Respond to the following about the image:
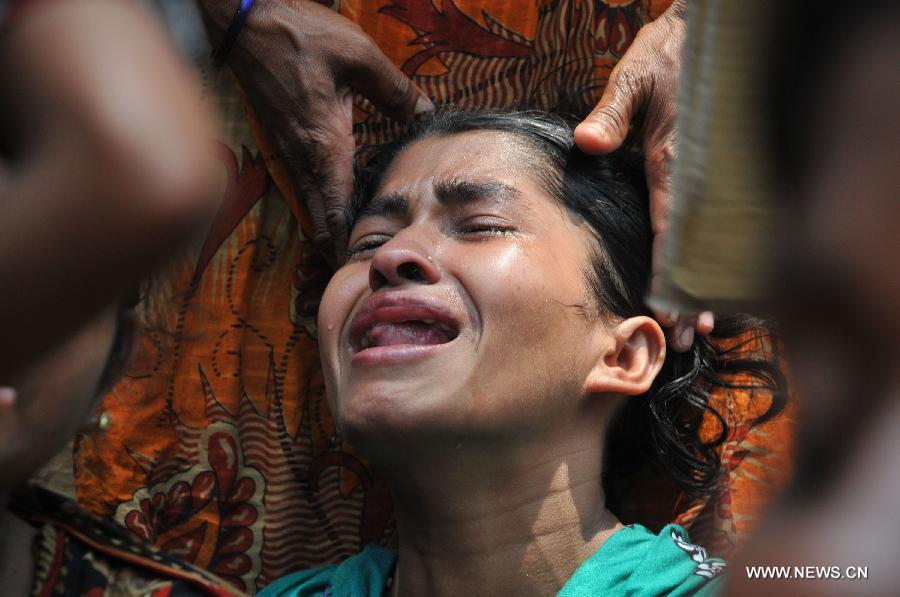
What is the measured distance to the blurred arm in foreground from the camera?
35.9 inches

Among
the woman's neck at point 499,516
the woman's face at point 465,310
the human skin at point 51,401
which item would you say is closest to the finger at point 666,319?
the woman's face at point 465,310

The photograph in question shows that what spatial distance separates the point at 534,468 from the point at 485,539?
168 mm

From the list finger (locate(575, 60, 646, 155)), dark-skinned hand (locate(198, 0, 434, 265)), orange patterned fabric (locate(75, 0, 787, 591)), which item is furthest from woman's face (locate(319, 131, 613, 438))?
orange patterned fabric (locate(75, 0, 787, 591))

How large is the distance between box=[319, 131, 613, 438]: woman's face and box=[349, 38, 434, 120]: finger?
1.30ft

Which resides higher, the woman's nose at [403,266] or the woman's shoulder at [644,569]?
the woman's nose at [403,266]

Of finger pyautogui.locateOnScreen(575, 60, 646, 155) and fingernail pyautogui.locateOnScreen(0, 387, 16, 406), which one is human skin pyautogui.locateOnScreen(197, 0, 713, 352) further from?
fingernail pyautogui.locateOnScreen(0, 387, 16, 406)

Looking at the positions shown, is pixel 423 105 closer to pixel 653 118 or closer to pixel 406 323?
pixel 653 118

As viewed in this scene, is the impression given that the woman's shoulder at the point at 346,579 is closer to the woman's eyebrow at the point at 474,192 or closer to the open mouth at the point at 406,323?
the open mouth at the point at 406,323

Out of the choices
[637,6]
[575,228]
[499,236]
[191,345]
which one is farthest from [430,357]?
[637,6]

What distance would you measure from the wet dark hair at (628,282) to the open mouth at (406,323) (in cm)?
35

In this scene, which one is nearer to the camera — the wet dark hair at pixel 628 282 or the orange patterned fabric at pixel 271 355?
the wet dark hair at pixel 628 282

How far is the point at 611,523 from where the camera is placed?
7.35ft

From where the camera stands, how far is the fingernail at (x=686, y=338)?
2328mm

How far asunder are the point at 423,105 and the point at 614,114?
0.54 metres
